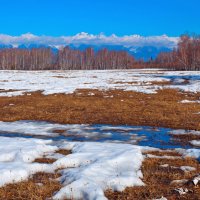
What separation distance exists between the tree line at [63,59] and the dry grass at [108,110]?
123m

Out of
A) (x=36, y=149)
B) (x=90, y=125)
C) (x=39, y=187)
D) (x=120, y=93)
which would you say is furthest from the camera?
(x=120, y=93)

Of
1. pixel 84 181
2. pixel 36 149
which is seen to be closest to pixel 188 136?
pixel 36 149

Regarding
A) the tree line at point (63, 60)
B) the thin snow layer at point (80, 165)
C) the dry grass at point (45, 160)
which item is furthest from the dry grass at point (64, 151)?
the tree line at point (63, 60)

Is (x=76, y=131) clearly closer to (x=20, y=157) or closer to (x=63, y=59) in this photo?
(x=20, y=157)

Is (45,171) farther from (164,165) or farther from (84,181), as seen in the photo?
(164,165)

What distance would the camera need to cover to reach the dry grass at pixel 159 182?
28.3ft

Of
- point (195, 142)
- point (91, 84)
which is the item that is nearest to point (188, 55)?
point (91, 84)

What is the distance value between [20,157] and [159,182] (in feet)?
16.5

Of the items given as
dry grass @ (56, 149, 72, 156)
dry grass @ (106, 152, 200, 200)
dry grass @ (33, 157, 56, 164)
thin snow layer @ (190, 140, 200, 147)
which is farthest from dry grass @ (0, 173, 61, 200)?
thin snow layer @ (190, 140, 200, 147)

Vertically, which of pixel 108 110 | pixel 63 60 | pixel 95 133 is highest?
pixel 63 60

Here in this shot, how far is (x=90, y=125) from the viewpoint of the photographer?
19.4 meters

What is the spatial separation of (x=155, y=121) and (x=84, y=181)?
38.0 ft

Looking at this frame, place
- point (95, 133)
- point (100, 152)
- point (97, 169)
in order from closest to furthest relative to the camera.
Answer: point (97, 169)
point (100, 152)
point (95, 133)

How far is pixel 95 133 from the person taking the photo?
17.2 metres
